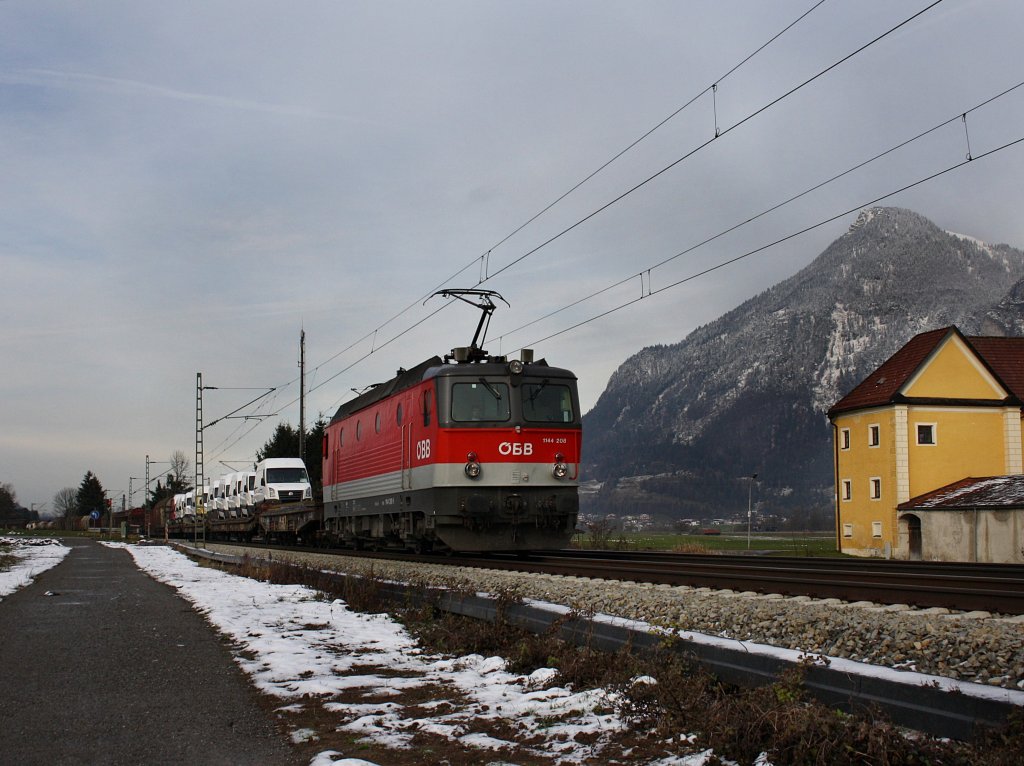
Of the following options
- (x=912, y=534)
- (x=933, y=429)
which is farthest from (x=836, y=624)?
(x=933, y=429)

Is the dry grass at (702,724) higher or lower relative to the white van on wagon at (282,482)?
lower

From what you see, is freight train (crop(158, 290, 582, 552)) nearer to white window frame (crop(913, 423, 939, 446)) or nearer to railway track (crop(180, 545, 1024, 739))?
railway track (crop(180, 545, 1024, 739))

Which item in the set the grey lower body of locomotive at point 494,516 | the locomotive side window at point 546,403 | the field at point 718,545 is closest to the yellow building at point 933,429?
the field at point 718,545

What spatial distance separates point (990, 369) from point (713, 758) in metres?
44.4

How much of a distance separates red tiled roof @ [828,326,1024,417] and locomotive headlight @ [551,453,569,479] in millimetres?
30248

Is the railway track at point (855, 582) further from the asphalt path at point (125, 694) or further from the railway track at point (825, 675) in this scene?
the asphalt path at point (125, 694)

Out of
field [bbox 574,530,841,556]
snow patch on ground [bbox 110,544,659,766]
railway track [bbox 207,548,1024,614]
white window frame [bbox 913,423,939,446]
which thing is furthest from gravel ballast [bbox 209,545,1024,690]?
white window frame [bbox 913,423,939,446]

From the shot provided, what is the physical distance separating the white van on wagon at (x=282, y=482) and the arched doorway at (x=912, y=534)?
25865 mm

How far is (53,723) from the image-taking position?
5.86m

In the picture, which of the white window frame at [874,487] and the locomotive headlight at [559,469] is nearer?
the locomotive headlight at [559,469]

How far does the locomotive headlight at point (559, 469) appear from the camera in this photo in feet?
55.0

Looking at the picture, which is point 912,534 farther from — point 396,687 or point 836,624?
point 396,687

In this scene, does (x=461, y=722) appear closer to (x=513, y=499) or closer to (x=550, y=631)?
(x=550, y=631)

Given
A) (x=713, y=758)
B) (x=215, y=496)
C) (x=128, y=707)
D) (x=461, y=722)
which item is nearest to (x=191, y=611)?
(x=128, y=707)
